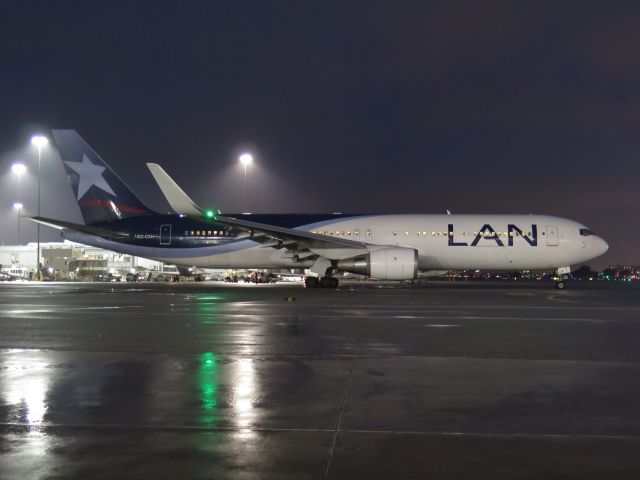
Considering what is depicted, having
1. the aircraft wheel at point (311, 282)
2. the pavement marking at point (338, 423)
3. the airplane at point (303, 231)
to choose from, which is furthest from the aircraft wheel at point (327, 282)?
the pavement marking at point (338, 423)

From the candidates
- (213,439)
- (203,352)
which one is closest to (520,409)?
(213,439)

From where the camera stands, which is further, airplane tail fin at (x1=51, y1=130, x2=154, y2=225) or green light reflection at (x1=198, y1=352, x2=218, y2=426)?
airplane tail fin at (x1=51, y1=130, x2=154, y2=225)

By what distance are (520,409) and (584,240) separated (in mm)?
28061

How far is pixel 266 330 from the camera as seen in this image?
11844mm

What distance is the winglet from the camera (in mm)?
28406

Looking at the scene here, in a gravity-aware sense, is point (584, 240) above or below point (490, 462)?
above

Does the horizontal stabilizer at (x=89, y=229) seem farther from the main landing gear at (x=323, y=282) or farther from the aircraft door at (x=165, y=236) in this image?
the main landing gear at (x=323, y=282)

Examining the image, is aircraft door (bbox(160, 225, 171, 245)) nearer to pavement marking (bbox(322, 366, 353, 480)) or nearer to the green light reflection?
the green light reflection

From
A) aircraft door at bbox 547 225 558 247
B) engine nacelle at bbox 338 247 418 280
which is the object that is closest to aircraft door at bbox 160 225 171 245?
engine nacelle at bbox 338 247 418 280

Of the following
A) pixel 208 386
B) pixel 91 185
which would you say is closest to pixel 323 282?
pixel 91 185

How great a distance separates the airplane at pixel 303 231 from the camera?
1168 inches

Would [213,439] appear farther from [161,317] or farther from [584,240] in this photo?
[584,240]

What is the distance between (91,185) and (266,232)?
11.4 meters

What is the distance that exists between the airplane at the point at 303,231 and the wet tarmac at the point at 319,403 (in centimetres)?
1755
